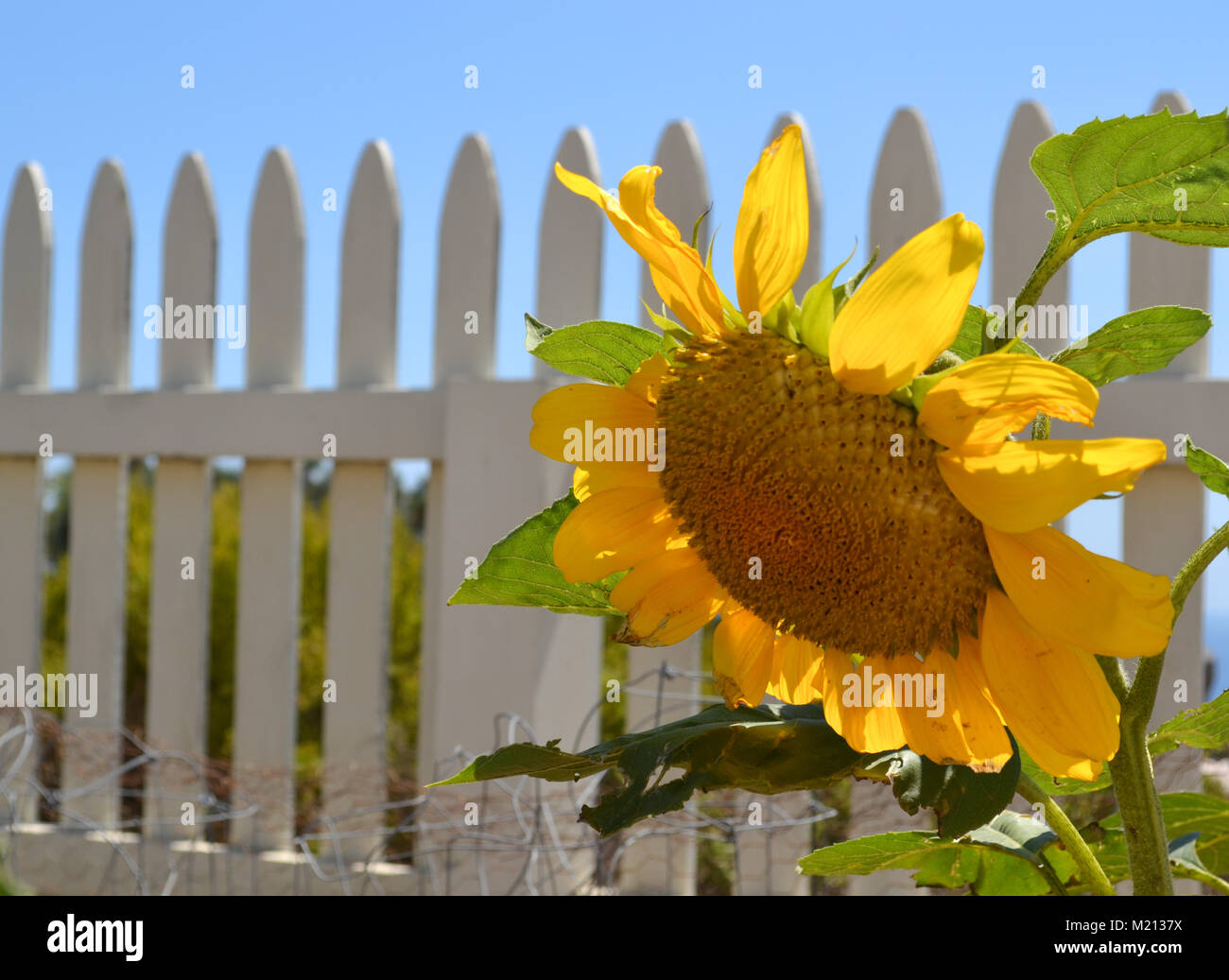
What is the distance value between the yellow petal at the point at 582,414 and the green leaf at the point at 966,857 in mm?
204

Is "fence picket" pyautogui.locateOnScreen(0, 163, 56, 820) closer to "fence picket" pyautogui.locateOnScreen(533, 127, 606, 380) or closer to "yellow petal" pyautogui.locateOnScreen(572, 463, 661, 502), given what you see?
"fence picket" pyautogui.locateOnScreen(533, 127, 606, 380)

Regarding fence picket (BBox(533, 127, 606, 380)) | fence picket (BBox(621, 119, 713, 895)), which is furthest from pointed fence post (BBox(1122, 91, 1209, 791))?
fence picket (BBox(533, 127, 606, 380))

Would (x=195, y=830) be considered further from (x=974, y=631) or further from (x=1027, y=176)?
(x=974, y=631)

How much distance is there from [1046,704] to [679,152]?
219 cm

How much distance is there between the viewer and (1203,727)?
436 millimetres

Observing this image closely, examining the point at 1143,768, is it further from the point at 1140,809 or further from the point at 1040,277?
the point at 1040,277

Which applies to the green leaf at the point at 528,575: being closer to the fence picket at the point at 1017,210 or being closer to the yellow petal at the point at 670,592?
the yellow petal at the point at 670,592

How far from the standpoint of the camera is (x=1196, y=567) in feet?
1.33

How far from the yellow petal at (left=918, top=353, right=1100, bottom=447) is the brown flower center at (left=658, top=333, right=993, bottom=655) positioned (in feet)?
0.06

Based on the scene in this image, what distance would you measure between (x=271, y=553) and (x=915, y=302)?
2.52m

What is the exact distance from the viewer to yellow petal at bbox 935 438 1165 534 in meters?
0.31

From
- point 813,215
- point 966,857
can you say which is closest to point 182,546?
point 813,215

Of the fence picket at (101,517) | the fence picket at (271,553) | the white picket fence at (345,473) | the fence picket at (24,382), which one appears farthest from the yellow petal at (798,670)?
the fence picket at (24,382)
